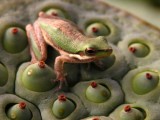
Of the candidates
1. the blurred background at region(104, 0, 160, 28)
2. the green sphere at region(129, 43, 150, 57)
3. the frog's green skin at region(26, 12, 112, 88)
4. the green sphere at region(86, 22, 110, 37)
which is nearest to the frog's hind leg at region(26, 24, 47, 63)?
the frog's green skin at region(26, 12, 112, 88)

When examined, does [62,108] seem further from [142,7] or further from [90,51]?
[142,7]

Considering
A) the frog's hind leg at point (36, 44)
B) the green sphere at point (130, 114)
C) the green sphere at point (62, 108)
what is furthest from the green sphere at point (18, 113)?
the green sphere at point (130, 114)

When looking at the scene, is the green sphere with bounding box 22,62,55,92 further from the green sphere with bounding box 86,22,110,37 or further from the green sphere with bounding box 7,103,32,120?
the green sphere with bounding box 86,22,110,37

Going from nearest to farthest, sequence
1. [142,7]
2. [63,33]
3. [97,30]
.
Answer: [63,33], [97,30], [142,7]

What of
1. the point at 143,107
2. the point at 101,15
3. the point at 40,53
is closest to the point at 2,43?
the point at 40,53

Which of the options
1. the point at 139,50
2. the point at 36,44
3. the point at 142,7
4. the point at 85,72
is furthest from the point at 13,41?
the point at 142,7

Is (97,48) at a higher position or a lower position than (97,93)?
higher

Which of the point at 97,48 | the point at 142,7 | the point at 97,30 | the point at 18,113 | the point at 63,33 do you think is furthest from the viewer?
the point at 142,7
